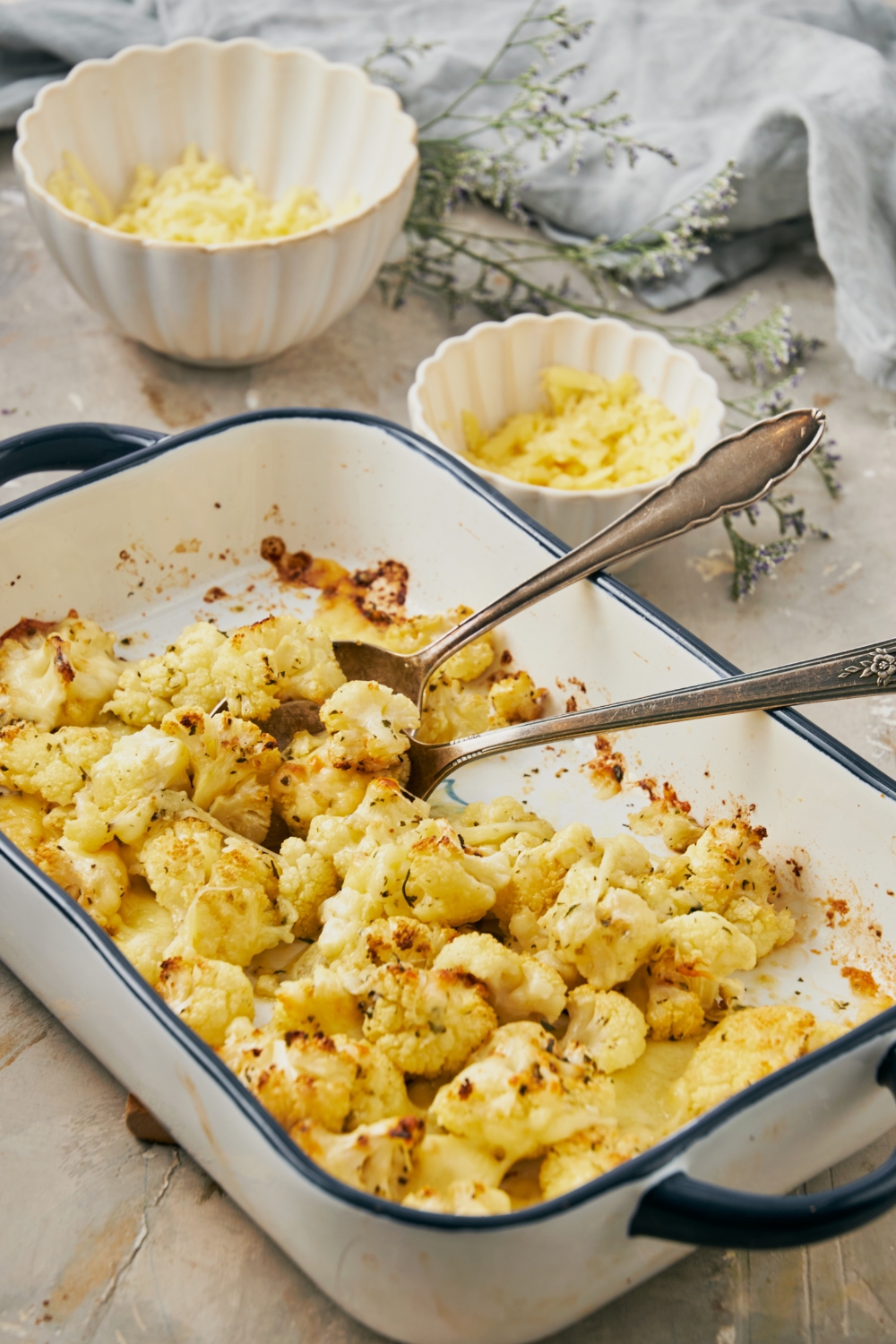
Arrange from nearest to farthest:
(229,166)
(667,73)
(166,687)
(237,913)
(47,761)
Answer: (237,913)
(47,761)
(166,687)
(229,166)
(667,73)

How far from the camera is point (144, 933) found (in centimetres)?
114

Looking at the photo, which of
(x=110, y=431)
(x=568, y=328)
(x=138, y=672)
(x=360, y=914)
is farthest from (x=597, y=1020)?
(x=568, y=328)

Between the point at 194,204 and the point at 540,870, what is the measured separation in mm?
1269

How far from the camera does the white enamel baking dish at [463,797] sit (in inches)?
31.5

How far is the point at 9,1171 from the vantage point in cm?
106

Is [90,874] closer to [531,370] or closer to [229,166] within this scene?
[531,370]

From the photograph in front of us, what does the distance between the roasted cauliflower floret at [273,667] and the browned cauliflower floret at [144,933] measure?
0.81ft

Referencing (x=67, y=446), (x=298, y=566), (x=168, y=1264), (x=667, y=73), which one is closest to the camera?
(x=168, y=1264)

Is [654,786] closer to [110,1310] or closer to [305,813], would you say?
[305,813]

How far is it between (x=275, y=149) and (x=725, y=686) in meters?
1.39

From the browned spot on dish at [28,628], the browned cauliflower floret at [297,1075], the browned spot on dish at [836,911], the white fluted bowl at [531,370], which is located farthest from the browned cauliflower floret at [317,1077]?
the white fluted bowl at [531,370]

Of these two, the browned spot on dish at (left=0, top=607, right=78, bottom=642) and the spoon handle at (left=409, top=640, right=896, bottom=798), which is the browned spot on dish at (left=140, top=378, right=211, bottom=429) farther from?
the spoon handle at (left=409, top=640, right=896, bottom=798)

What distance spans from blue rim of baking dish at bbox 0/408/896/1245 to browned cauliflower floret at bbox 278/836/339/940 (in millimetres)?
251

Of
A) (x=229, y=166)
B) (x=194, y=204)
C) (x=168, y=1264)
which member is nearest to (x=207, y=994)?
(x=168, y=1264)
